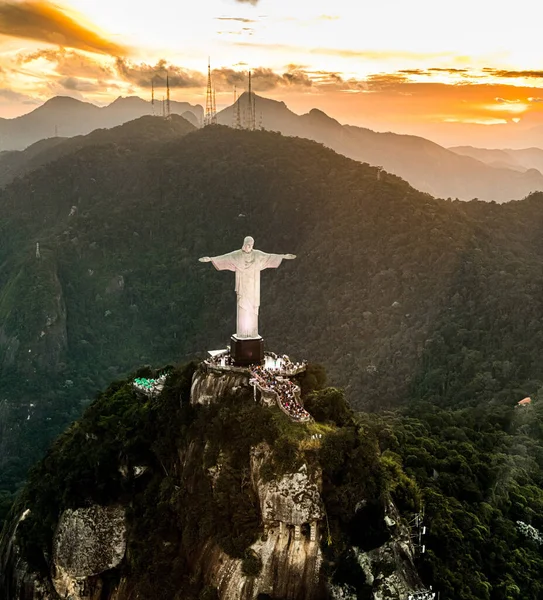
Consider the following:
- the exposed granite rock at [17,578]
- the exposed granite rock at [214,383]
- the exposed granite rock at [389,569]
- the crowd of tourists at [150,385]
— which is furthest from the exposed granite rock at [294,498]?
the exposed granite rock at [17,578]

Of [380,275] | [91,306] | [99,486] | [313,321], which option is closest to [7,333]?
[91,306]

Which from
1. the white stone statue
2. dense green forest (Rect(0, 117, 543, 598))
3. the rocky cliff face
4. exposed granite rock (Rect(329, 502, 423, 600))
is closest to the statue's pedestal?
the white stone statue

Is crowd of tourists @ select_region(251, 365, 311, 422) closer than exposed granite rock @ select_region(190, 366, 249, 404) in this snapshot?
Yes

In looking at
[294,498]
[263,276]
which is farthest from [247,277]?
[263,276]

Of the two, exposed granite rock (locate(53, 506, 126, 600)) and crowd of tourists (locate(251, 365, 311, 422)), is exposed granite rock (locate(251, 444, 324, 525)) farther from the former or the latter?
exposed granite rock (locate(53, 506, 126, 600))

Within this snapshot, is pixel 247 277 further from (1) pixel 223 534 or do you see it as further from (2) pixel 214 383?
(1) pixel 223 534
